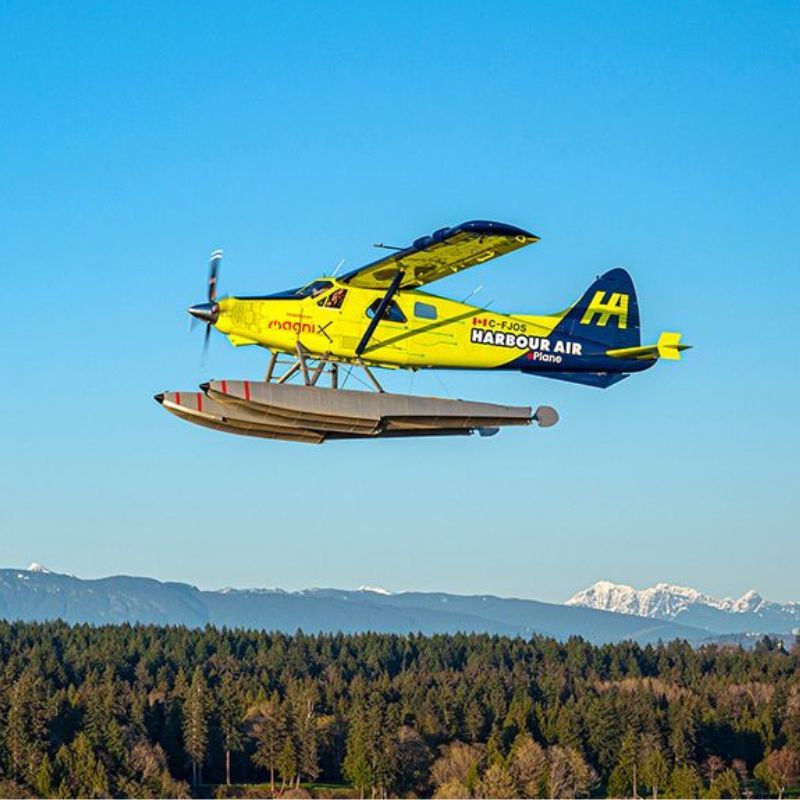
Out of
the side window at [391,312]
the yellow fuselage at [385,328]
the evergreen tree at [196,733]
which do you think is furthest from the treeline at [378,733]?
the side window at [391,312]

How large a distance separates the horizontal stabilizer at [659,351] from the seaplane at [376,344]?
0.06 meters

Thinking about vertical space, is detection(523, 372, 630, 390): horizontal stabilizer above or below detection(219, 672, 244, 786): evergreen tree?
above

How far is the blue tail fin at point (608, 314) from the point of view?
48.4 metres

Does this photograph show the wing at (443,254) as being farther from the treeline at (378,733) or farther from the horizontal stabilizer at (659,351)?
the treeline at (378,733)

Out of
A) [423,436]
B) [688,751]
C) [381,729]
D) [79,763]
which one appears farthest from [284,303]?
[688,751]

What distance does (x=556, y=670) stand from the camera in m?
164

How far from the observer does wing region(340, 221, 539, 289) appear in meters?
41.6

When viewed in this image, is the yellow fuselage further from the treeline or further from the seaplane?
the treeline

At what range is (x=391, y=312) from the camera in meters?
45.1

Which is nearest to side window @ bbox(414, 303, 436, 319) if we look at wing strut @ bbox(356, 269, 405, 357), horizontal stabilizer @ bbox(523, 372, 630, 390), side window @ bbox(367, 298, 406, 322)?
side window @ bbox(367, 298, 406, 322)

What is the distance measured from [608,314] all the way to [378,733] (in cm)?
6925

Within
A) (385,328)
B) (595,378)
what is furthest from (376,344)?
(595,378)

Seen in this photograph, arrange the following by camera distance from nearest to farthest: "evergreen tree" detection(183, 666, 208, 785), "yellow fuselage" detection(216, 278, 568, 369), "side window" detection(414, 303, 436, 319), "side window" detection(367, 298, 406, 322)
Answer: "yellow fuselage" detection(216, 278, 568, 369)
"side window" detection(367, 298, 406, 322)
"side window" detection(414, 303, 436, 319)
"evergreen tree" detection(183, 666, 208, 785)

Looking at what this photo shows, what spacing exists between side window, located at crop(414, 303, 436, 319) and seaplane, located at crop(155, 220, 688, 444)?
0.03 metres
